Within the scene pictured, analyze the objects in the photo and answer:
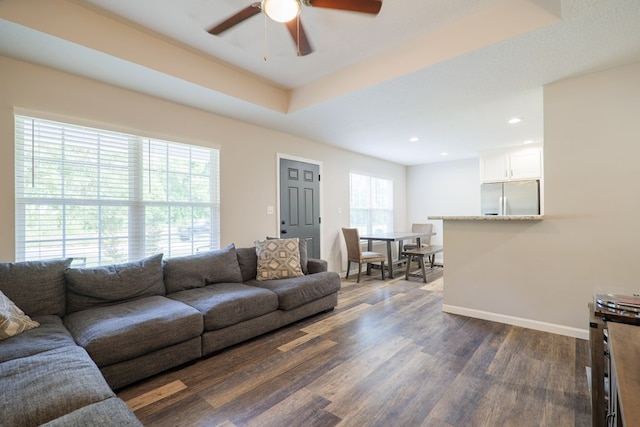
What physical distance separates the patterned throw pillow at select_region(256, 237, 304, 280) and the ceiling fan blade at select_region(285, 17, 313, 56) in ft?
6.83

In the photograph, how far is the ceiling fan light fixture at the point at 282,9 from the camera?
1.46 metres

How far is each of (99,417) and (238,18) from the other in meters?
1.99

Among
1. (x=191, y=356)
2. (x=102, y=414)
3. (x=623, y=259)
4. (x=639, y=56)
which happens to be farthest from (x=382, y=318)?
(x=639, y=56)

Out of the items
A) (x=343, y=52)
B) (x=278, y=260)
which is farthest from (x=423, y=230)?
(x=343, y=52)

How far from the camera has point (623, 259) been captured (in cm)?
240

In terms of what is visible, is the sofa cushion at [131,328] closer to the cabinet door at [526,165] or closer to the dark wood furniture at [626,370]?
the dark wood furniture at [626,370]

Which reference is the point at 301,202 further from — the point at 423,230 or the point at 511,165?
the point at 511,165

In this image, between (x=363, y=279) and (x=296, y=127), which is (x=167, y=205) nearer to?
(x=296, y=127)

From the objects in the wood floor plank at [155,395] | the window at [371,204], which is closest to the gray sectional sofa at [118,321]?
the wood floor plank at [155,395]

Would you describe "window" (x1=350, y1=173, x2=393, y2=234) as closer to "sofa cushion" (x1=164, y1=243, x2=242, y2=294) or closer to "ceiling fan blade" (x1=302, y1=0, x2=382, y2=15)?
"sofa cushion" (x1=164, y1=243, x2=242, y2=294)

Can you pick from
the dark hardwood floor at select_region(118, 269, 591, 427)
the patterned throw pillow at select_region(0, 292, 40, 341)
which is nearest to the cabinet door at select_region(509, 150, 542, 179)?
the dark hardwood floor at select_region(118, 269, 591, 427)

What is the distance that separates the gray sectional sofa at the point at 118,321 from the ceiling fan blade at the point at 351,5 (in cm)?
206

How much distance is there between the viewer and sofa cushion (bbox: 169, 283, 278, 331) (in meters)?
2.30

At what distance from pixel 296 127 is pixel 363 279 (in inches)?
111
